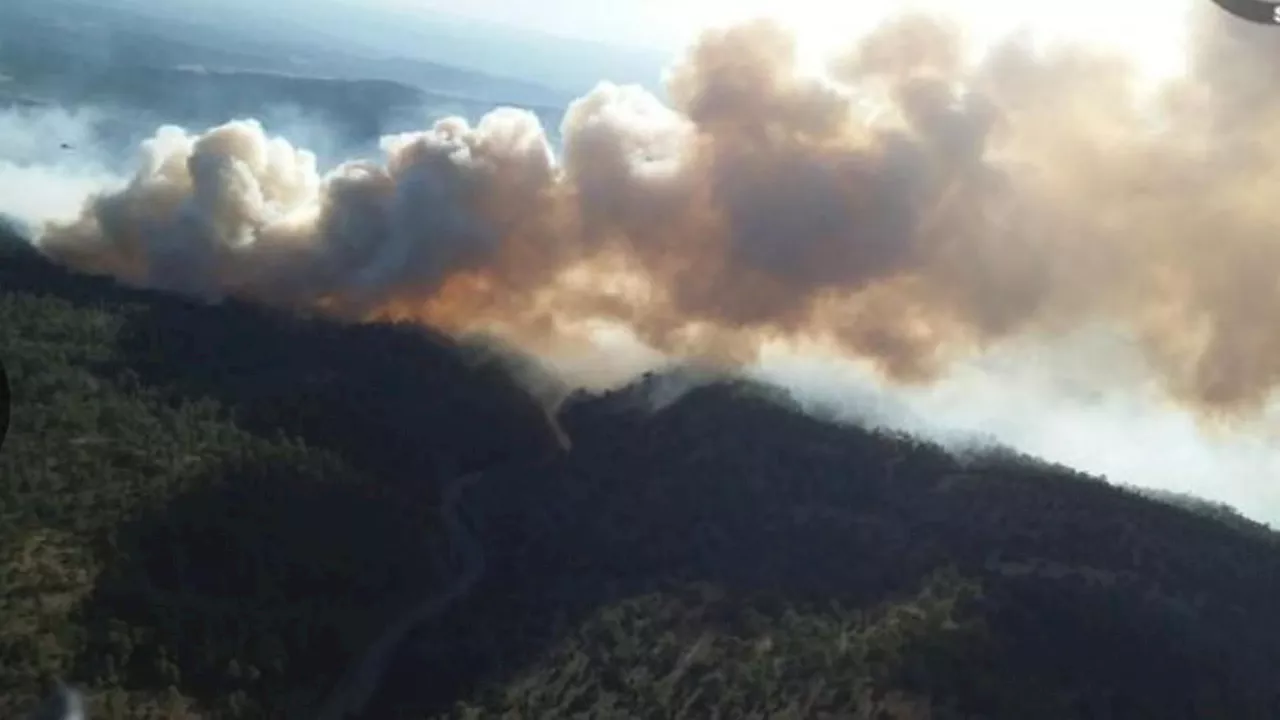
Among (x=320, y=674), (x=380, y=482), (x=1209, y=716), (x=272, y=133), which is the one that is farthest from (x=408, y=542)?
(x=272, y=133)

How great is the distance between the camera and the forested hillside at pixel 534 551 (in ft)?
196

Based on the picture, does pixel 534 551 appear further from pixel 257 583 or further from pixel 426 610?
pixel 257 583

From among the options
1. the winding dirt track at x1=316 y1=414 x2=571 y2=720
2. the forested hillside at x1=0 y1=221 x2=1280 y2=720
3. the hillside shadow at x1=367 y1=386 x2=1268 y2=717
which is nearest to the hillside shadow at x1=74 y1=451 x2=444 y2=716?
the forested hillside at x1=0 y1=221 x2=1280 y2=720

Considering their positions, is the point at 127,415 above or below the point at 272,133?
below

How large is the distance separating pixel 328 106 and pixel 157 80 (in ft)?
55.3

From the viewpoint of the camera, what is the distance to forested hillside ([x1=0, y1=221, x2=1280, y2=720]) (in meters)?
59.7

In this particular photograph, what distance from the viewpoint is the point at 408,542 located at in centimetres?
7231

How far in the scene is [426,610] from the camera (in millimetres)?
67750

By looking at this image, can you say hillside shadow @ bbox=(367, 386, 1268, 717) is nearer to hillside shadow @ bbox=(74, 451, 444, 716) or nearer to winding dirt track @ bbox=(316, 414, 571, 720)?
winding dirt track @ bbox=(316, 414, 571, 720)

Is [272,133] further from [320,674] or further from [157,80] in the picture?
[320,674]

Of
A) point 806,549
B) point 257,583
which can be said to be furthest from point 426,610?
point 806,549

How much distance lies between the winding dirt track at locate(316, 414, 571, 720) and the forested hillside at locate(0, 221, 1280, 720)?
1.78 feet

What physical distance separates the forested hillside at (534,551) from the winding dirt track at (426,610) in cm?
54

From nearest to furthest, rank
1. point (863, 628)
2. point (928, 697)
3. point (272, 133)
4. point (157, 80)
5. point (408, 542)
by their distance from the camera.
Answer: point (928, 697) → point (863, 628) → point (408, 542) → point (272, 133) → point (157, 80)
